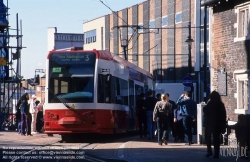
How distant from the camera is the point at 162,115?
20.3m

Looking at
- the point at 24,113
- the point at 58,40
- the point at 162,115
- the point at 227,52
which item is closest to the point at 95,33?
the point at 58,40

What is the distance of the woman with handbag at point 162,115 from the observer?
20.3 metres

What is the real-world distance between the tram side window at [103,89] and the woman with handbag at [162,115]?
239 centimetres

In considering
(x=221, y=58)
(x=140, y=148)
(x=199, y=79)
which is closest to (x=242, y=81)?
(x=221, y=58)

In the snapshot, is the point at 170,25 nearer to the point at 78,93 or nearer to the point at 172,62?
the point at 172,62

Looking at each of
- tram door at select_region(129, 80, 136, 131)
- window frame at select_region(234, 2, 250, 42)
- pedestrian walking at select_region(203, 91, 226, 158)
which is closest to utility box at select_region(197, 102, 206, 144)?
window frame at select_region(234, 2, 250, 42)

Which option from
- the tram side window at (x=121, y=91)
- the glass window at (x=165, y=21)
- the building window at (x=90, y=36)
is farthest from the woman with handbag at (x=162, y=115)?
the building window at (x=90, y=36)

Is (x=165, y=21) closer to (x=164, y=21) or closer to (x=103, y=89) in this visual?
(x=164, y=21)

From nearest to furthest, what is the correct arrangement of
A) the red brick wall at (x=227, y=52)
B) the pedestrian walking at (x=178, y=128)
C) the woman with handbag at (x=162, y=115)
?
the woman with handbag at (x=162, y=115) → the red brick wall at (x=227, y=52) → the pedestrian walking at (x=178, y=128)

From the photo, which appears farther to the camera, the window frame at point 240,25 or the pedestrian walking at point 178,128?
the pedestrian walking at point 178,128

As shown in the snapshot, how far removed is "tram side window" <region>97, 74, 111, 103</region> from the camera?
71.7 feet

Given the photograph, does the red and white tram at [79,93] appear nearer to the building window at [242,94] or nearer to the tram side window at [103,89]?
the tram side window at [103,89]

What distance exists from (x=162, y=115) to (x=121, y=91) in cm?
438

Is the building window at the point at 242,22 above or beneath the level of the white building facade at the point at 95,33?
beneath
